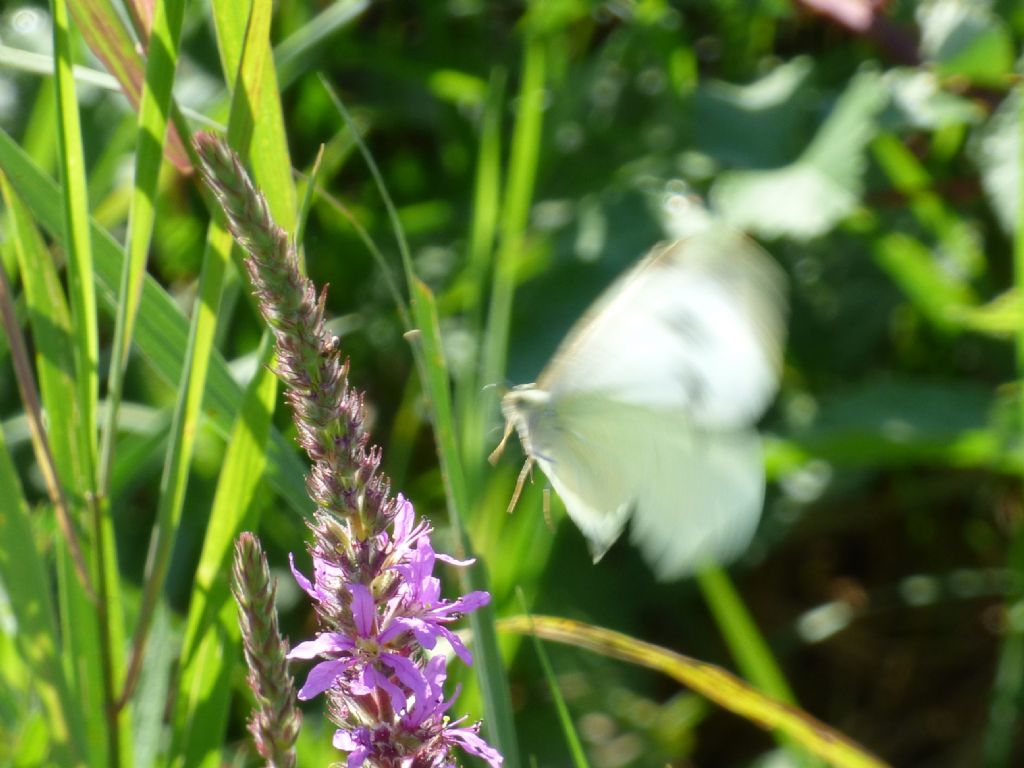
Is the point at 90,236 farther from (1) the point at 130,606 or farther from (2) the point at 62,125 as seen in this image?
(1) the point at 130,606

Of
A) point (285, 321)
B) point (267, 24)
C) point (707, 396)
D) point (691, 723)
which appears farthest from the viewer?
point (691, 723)

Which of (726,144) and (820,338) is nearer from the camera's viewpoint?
(726,144)

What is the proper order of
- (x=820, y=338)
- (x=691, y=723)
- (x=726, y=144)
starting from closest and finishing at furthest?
(x=726, y=144)
(x=691, y=723)
(x=820, y=338)

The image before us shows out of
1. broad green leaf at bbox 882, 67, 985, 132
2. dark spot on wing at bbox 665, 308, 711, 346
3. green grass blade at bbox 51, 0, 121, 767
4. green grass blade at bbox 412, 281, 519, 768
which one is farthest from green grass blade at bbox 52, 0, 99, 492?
broad green leaf at bbox 882, 67, 985, 132

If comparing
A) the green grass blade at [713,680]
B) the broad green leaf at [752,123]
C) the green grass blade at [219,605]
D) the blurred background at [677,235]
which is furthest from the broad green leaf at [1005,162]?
the green grass blade at [219,605]

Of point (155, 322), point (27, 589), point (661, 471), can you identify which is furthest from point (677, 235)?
point (27, 589)

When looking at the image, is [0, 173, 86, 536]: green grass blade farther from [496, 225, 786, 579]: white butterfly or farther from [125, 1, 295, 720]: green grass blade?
[496, 225, 786, 579]: white butterfly

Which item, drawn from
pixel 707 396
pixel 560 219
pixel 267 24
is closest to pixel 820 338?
pixel 560 219
